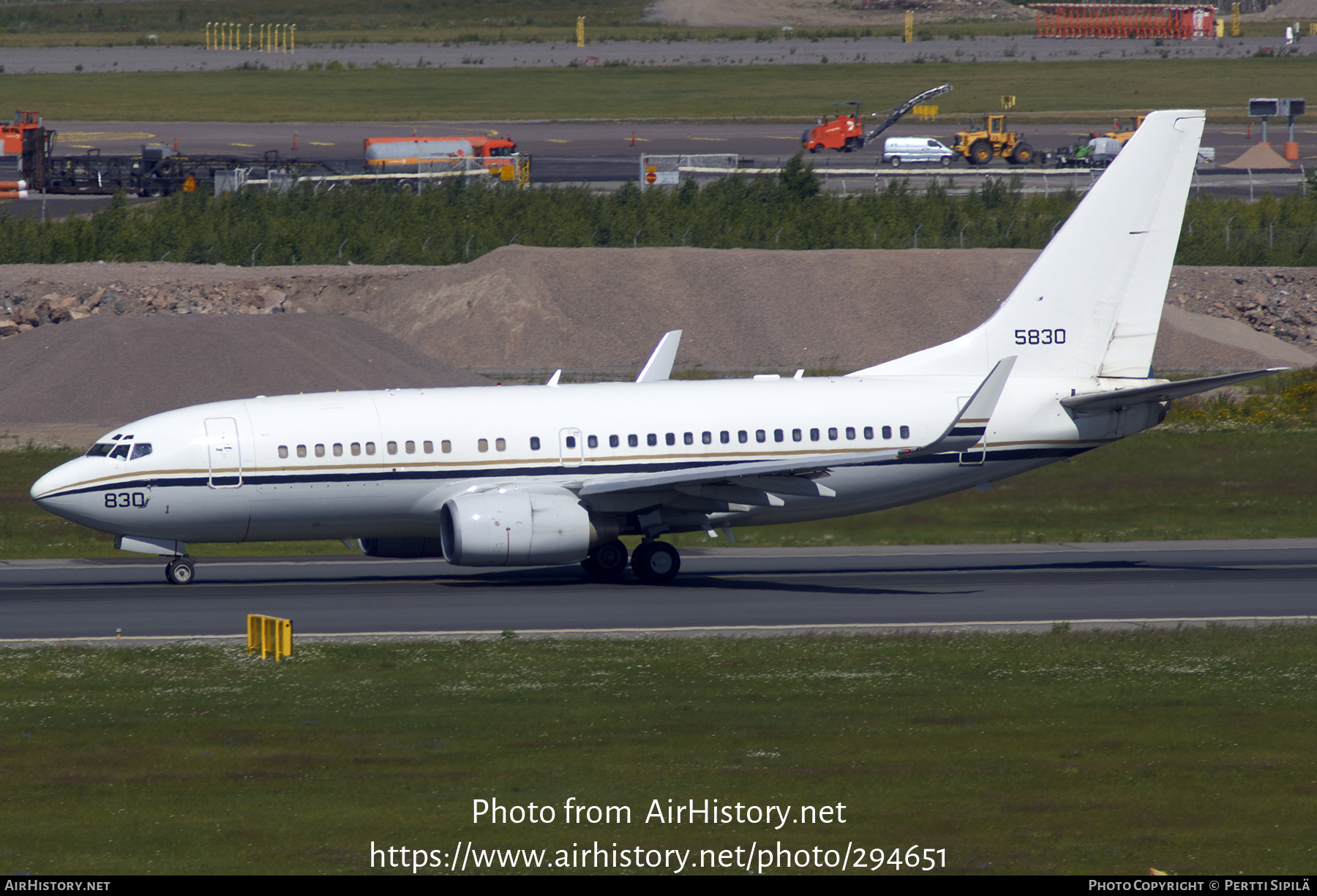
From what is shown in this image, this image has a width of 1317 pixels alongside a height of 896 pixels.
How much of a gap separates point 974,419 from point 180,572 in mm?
17237

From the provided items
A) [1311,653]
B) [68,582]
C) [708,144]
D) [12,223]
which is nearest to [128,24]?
[708,144]

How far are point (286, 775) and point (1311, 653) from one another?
55.1 feet

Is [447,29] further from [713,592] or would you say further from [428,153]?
[713,592]

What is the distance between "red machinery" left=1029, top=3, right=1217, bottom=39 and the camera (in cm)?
17338

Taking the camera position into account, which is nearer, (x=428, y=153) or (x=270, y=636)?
(x=270, y=636)

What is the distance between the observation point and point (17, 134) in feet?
320

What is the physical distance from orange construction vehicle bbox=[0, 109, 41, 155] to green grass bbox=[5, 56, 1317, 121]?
958 inches

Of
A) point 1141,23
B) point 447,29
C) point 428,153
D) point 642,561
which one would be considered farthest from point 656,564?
point 447,29

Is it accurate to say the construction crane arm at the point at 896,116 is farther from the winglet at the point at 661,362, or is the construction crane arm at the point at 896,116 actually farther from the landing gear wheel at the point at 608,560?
the landing gear wheel at the point at 608,560

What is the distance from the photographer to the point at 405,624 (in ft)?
95.9

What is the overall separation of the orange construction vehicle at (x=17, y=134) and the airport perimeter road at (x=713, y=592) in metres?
64.7

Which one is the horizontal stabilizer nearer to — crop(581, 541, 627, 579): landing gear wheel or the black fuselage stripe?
the black fuselage stripe
